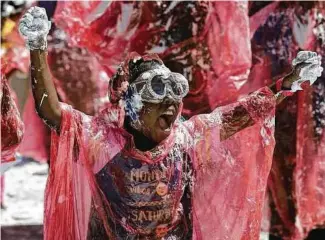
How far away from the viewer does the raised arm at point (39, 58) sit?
1.92m

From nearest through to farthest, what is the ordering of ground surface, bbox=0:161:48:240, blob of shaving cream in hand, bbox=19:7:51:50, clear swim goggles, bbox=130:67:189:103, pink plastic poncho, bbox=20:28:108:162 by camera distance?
blob of shaving cream in hand, bbox=19:7:51:50 < clear swim goggles, bbox=130:67:189:103 < pink plastic poncho, bbox=20:28:108:162 < ground surface, bbox=0:161:48:240

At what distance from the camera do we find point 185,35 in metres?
3.02

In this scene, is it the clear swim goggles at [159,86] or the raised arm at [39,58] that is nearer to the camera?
the raised arm at [39,58]

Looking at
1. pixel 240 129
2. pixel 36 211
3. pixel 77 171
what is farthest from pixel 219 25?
pixel 36 211

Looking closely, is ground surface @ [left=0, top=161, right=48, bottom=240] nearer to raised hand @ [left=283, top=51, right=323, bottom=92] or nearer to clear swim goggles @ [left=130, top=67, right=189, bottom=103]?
clear swim goggles @ [left=130, top=67, right=189, bottom=103]

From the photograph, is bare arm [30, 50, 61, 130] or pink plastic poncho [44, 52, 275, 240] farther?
pink plastic poncho [44, 52, 275, 240]

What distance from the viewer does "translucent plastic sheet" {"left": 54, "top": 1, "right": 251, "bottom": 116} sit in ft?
9.90

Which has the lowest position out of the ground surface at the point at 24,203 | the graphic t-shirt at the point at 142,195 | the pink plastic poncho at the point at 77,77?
the ground surface at the point at 24,203

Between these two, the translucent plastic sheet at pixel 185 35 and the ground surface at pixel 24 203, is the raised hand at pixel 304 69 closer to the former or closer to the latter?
the translucent plastic sheet at pixel 185 35

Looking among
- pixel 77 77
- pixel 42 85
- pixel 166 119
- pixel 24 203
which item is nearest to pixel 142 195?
pixel 166 119

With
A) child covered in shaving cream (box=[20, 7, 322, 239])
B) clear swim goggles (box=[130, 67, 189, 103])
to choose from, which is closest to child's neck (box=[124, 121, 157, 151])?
child covered in shaving cream (box=[20, 7, 322, 239])

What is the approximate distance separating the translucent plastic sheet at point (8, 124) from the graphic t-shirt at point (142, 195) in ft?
1.39

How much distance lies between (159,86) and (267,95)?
326 millimetres

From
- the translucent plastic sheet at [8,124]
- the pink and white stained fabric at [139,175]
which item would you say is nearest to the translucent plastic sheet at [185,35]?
the translucent plastic sheet at [8,124]
